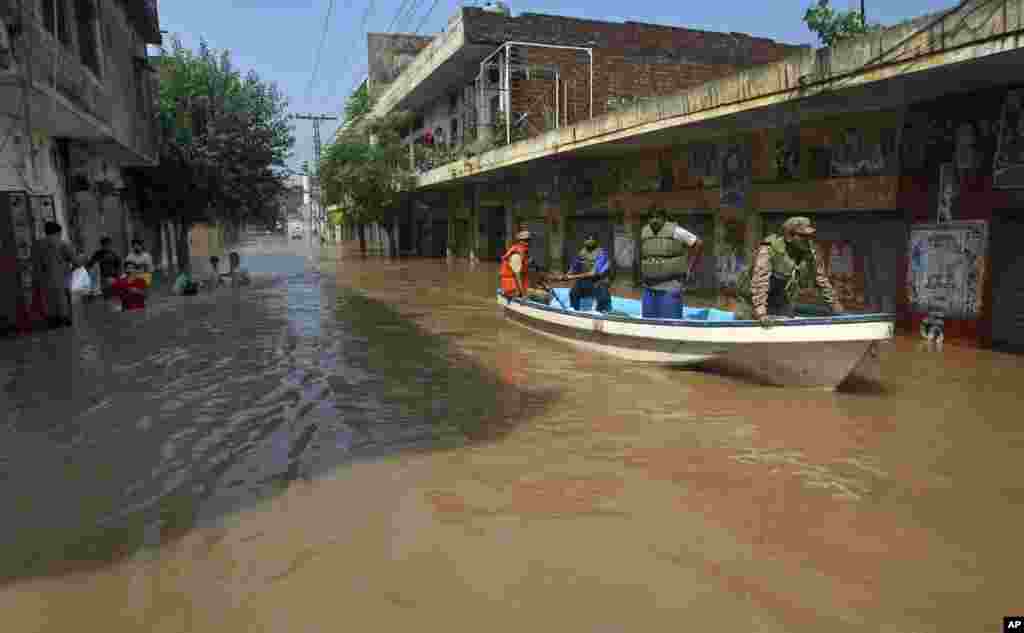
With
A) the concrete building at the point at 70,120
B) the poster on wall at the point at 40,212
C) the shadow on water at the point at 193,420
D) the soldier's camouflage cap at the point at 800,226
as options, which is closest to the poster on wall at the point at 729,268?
the shadow on water at the point at 193,420

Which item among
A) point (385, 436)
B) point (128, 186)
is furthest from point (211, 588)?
point (128, 186)

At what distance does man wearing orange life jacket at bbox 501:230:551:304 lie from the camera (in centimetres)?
1038

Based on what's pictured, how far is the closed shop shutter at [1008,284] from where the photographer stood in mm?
7949

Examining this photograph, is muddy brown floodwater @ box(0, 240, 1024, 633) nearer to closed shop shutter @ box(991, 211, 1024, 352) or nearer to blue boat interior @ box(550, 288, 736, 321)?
closed shop shutter @ box(991, 211, 1024, 352)

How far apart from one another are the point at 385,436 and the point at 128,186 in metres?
19.9

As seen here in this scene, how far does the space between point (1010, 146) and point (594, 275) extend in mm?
4959

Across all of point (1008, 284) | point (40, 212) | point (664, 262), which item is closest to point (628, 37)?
point (1008, 284)

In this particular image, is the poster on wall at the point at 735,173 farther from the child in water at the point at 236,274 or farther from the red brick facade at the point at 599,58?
the child in water at the point at 236,274

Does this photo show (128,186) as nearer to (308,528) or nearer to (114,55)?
(114,55)

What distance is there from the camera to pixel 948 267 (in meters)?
8.61

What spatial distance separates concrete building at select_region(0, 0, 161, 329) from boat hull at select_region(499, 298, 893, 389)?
7556mm

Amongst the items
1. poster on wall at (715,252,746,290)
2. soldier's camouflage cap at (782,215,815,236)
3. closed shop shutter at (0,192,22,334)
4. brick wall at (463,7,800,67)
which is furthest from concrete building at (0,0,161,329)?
poster on wall at (715,252,746,290)

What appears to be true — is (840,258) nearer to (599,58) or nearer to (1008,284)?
(1008,284)

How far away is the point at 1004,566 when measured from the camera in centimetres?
339
